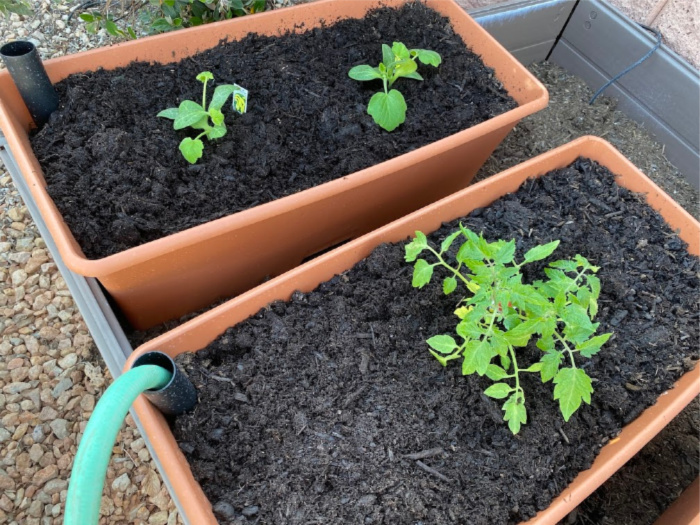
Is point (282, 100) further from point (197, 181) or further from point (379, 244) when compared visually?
point (379, 244)

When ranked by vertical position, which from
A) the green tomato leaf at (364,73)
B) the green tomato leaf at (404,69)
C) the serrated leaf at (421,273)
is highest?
the green tomato leaf at (404,69)

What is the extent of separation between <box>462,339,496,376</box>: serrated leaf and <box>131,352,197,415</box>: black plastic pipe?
20.4 inches

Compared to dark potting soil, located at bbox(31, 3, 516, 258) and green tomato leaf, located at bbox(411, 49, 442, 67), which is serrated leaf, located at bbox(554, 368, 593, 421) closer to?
dark potting soil, located at bbox(31, 3, 516, 258)

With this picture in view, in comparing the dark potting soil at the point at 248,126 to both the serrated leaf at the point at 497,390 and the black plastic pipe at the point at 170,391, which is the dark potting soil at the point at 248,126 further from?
the serrated leaf at the point at 497,390

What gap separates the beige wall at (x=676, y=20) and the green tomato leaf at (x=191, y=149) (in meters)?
1.78

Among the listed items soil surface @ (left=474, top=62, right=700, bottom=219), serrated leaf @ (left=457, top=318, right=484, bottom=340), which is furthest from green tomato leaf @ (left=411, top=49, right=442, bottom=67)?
serrated leaf @ (left=457, top=318, right=484, bottom=340)

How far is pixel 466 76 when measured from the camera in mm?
1687

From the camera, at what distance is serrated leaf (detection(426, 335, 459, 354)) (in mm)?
1081

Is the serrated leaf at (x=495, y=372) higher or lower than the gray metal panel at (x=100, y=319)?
higher

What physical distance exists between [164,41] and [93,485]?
1.29 metres

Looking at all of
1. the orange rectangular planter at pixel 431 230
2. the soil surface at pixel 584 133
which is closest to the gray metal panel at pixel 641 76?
the soil surface at pixel 584 133

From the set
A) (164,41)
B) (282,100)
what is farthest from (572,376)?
(164,41)

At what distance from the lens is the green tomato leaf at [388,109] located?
1510 mm

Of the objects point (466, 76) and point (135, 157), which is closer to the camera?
point (135, 157)
